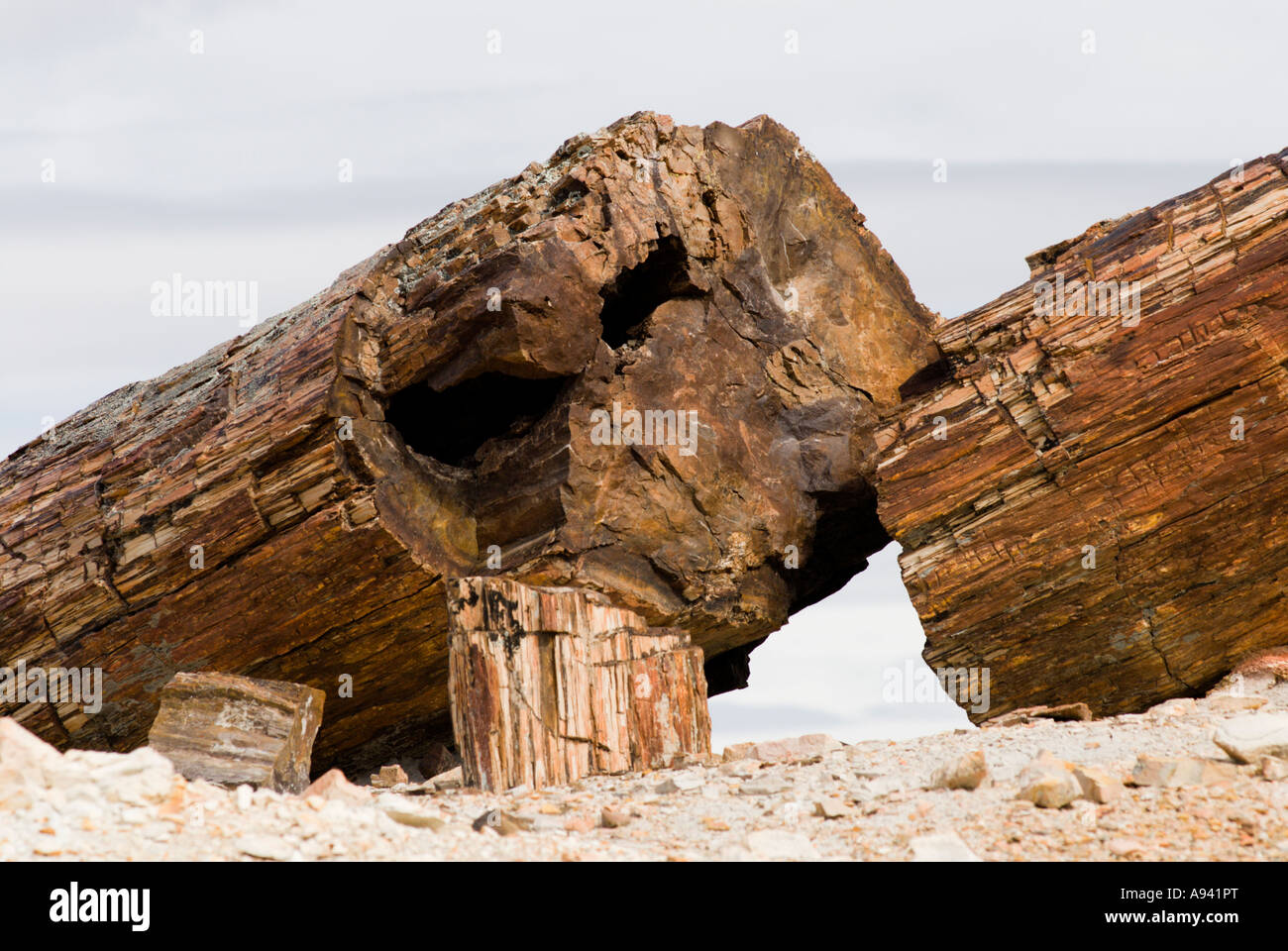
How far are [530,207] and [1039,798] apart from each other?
619 centimetres

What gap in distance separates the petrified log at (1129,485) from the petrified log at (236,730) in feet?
14.9

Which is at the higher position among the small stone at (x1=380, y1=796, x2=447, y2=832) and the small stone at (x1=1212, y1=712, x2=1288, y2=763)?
the small stone at (x1=1212, y1=712, x2=1288, y2=763)

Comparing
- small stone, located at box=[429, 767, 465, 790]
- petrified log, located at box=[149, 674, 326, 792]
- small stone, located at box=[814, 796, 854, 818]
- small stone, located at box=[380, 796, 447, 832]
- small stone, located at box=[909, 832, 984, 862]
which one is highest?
petrified log, located at box=[149, 674, 326, 792]

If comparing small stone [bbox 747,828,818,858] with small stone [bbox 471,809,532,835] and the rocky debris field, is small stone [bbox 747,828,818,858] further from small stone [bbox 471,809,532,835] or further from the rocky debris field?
small stone [bbox 471,809,532,835]

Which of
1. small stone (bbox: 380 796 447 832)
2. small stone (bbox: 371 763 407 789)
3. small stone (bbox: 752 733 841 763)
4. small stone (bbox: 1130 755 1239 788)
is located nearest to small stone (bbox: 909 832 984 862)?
small stone (bbox: 1130 755 1239 788)

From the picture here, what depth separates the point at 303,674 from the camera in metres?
10.3

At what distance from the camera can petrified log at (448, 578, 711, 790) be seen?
323 inches

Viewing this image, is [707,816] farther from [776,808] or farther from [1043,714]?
[1043,714]

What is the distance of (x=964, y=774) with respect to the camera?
21.0ft

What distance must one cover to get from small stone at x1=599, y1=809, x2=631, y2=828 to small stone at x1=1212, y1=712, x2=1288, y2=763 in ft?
9.75

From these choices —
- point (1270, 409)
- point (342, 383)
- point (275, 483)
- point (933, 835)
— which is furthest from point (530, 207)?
point (933, 835)

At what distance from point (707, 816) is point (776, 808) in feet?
1.10

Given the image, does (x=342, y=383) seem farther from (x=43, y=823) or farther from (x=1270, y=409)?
(x=1270, y=409)

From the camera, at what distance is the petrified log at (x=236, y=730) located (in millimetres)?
8711
